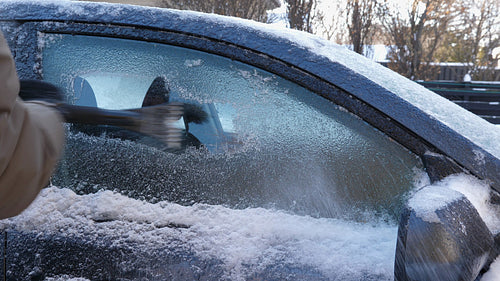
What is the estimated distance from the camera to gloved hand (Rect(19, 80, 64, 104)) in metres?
1.18

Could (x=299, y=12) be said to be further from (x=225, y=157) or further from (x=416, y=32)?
(x=225, y=157)

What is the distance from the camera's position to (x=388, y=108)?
128cm

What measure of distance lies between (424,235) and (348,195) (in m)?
0.37

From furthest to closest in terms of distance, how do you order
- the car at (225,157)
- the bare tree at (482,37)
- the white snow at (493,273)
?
the bare tree at (482,37) < the car at (225,157) < the white snow at (493,273)

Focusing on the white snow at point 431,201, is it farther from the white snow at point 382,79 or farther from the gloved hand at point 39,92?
the gloved hand at point 39,92

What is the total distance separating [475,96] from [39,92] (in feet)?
35.3

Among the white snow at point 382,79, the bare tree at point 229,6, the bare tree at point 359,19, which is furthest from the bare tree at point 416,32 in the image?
the white snow at point 382,79

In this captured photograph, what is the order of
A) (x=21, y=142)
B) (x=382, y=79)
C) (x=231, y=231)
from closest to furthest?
(x=21, y=142) → (x=231, y=231) → (x=382, y=79)

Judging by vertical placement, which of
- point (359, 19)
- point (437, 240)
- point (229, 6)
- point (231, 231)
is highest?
point (229, 6)

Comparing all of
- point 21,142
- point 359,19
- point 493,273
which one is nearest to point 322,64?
point 493,273

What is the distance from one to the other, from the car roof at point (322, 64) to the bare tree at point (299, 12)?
398 inches

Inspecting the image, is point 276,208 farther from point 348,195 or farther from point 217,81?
point 217,81

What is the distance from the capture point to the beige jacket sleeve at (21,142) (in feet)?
2.91

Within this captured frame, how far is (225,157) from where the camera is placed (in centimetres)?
139
